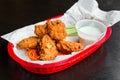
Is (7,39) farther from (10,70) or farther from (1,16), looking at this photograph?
(1,16)

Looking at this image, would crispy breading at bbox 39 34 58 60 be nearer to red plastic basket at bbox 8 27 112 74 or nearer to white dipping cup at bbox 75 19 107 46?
red plastic basket at bbox 8 27 112 74

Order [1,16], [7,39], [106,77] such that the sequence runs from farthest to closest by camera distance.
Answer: [1,16], [7,39], [106,77]

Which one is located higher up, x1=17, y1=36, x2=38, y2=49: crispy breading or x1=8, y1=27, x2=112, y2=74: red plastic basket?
x1=17, y1=36, x2=38, y2=49: crispy breading

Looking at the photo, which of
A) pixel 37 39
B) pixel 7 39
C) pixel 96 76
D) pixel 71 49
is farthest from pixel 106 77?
pixel 7 39

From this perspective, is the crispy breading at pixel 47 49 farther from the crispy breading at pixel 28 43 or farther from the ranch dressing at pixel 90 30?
the ranch dressing at pixel 90 30

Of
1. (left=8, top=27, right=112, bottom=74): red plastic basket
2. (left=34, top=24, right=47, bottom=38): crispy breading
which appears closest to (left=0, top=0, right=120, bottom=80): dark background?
(left=8, top=27, right=112, bottom=74): red plastic basket

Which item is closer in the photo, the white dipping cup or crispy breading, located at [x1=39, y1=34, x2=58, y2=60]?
crispy breading, located at [x1=39, y1=34, x2=58, y2=60]

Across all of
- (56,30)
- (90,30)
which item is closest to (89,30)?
(90,30)
